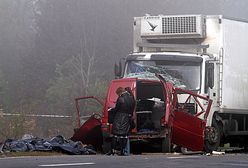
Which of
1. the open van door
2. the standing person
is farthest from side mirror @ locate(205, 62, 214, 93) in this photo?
the standing person

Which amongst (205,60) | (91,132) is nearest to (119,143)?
(91,132)

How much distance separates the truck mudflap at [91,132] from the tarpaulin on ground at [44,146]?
1047 millimetres

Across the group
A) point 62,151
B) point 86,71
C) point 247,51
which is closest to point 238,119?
point 247,51

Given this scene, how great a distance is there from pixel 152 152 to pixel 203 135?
1.61 metres

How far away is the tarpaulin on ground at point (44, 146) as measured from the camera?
54.7 ft

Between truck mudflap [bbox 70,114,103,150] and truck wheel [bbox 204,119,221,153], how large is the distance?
295cm

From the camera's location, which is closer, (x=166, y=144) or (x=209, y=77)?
(x=166, y=144)

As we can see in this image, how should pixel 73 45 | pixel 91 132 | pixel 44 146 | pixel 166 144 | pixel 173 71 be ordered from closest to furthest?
pixel 44 146 < pixel 166 144 < pixel 91 132 < pixel 173 71 < pixel 73 45

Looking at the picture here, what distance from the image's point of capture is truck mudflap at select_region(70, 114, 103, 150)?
18781 mm

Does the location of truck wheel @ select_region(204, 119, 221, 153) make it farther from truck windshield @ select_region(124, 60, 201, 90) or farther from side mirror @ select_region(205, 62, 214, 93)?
truck windshield @ select_region(124, 60, 201, 90)

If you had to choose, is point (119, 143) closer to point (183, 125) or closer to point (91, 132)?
point (183, 125)

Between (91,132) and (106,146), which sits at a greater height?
(91,132)

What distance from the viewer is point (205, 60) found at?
19.8 meters

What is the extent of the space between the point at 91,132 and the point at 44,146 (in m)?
2.10
